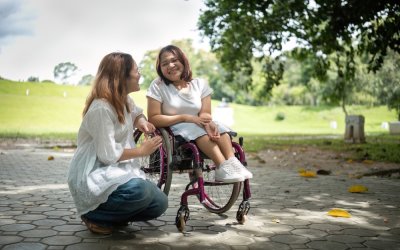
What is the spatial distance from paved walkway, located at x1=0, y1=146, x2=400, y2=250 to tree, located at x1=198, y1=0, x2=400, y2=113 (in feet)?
12.1

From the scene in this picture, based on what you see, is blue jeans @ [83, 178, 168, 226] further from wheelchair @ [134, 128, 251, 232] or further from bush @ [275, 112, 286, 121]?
bush @ [275, 112, 286, 121]

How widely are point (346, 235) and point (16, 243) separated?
96.2 inches

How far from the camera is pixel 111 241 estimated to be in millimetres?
2812

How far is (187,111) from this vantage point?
11.8ft

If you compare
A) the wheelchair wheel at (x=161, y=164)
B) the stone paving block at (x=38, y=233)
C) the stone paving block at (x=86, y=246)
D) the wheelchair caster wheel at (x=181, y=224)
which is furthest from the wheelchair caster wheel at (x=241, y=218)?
the stone paving block at (x=38, y=233)

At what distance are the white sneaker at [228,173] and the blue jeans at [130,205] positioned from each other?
1.69 ft

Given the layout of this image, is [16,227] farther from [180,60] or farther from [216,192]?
[216,192]

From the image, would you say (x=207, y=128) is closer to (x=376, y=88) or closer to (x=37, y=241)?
(x=37, y=241)

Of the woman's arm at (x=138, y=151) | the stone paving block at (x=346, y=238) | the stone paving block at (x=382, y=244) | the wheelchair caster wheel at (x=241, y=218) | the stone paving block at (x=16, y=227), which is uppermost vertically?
the woman's arm at (x=138, y=151)

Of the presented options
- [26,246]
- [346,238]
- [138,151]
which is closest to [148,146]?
[138,151]

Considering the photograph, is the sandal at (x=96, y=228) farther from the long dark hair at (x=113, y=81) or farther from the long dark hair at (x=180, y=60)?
the long dark hair at (x=180, y=60)

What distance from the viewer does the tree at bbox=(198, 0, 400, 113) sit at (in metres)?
7.68

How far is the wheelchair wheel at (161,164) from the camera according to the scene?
3.25 meters

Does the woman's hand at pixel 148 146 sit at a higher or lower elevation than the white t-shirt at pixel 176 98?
lower
